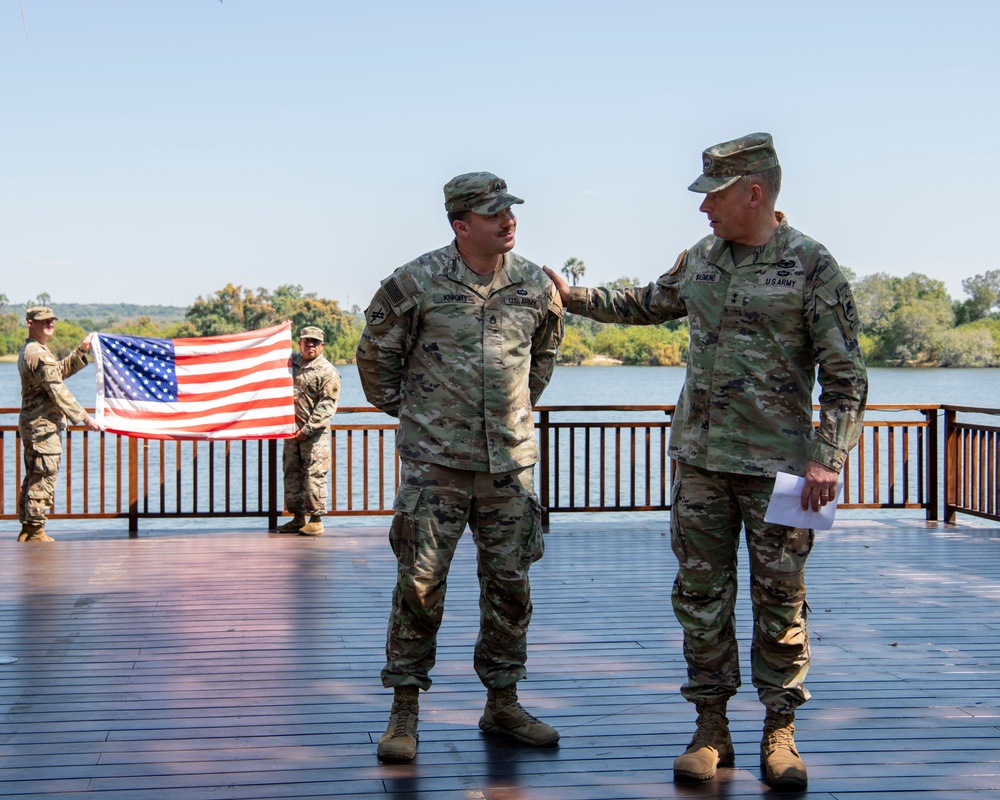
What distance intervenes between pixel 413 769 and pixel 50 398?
565cm

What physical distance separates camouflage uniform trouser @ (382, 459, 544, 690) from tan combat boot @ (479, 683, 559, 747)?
50 millimetres

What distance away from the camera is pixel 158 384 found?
881cm

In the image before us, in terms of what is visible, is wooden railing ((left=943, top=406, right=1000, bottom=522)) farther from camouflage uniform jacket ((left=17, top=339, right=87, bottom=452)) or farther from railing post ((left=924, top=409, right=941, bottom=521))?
camouflage uniform jacket ((left=17, top=339, right=87, bottom=452))

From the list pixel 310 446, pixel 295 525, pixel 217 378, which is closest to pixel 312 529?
pixel 295 525

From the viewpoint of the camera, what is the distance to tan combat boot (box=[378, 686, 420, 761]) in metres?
3.43

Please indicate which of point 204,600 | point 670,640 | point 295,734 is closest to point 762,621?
point 295,734

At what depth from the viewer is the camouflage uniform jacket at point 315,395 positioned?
858 cm

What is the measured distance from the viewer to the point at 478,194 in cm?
346

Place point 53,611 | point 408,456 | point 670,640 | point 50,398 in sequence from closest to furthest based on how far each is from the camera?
point 408,456 → point 670,640 → point 53,611 → point 50,398

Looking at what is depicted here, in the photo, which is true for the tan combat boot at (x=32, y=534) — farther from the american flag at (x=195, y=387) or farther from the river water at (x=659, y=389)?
the river water at (x=659, y=389)

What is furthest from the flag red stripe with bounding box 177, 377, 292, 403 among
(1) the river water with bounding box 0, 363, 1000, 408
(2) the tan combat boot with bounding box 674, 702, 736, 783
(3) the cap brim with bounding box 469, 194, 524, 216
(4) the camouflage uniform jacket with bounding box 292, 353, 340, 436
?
(1) the river water with bounding box 0, 363, 1000, 408

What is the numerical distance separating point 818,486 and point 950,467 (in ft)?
21.7

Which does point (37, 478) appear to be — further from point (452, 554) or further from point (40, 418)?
point (452, 554)

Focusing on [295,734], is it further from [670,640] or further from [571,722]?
[670,640]
